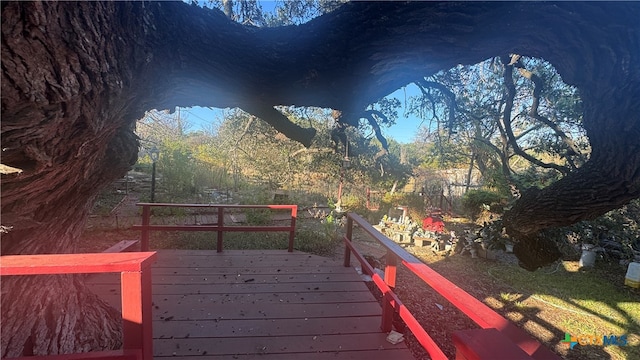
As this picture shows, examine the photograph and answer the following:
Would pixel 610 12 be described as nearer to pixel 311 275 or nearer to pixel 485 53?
pixel 485 53

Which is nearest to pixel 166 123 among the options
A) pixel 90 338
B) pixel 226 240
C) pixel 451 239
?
pixel 226 240

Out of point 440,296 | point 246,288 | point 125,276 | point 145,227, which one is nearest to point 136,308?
point 125,276

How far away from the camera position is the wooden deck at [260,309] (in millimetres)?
2303

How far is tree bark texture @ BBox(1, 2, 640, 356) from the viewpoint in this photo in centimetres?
141

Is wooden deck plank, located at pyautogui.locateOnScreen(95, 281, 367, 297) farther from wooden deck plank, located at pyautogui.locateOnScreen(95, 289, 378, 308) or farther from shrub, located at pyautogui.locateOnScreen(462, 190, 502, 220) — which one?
shrub, located at pyautogui.locateOnScreen(462, 190, 502, 220)

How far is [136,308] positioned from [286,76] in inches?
52.6

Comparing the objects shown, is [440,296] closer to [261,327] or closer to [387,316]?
[387,316]

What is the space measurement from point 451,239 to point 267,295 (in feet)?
18.8

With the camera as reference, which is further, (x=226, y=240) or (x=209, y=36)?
(x=226, y=240)

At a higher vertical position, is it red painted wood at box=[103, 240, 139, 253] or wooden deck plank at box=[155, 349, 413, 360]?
red painted wood at box=[103, 240, 139, 253]

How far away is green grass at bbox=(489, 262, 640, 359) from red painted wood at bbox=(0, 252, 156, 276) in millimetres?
4911

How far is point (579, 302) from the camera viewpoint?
205 inches

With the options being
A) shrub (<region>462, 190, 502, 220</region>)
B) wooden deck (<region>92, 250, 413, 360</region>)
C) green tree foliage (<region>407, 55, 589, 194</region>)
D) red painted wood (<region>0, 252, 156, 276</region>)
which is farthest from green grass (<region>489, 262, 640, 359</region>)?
red painted wood (<region>0, 252, 156, 276</region>)

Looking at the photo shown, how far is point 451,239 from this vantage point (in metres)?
7.57
